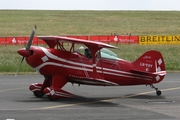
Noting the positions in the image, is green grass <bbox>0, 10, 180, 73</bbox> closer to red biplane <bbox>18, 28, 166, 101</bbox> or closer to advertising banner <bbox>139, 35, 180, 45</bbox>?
advertising banner <bbox>139, 35, 180, 45</bbox>

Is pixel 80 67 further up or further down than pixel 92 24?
further down

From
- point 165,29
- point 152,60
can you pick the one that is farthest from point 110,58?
point 165,29

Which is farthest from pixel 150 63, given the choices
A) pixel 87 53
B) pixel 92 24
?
Result: pixel 92 24

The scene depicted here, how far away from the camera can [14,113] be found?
51.5ft

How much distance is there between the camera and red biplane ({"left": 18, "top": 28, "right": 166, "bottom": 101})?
18.8 m

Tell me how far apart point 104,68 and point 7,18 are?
246 ft

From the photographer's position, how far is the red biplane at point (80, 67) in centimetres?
1880

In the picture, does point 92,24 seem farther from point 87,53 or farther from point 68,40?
point 68,40

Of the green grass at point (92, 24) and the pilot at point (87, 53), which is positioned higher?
the green grass at point (92, 24)

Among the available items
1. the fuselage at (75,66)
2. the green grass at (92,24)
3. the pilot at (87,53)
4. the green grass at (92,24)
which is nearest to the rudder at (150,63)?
the fuselage at (75,66)

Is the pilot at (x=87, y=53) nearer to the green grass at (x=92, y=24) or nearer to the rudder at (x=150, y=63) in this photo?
the rudder at (x=150, y=63)


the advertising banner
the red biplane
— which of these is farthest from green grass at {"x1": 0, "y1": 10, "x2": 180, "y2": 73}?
the red biplane

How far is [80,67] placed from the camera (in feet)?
63.2

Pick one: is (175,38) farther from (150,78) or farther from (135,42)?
(150,78)
